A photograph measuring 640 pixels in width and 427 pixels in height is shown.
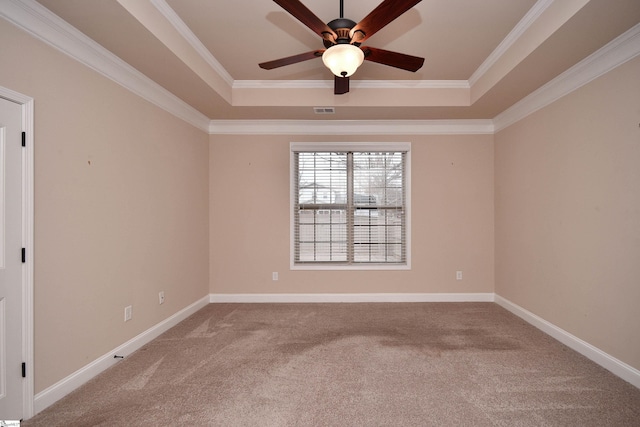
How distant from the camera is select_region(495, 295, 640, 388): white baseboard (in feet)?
7.36

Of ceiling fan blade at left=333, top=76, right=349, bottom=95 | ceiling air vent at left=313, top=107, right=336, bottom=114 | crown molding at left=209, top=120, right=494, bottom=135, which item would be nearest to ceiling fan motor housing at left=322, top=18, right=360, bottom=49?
ceiling fan blade at left=333, top=76, right=349, bottom=95

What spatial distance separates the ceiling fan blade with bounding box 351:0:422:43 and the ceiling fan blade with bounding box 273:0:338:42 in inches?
6.3

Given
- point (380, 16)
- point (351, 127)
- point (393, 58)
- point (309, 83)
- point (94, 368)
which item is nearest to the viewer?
point (380, 16)

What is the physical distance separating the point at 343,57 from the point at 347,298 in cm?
332

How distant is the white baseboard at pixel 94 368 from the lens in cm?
198

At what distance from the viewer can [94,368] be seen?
2.34 m

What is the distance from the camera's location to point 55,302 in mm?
2051

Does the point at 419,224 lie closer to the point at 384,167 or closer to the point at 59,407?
the point at 384,167

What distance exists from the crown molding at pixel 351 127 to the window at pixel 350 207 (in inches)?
12.6

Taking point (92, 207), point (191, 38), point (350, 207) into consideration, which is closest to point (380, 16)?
point (191, 38)

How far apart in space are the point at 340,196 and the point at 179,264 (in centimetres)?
238

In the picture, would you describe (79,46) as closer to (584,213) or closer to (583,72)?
(583,72)

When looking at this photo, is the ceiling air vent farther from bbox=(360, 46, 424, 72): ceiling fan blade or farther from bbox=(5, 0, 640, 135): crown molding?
bbox=(360, 46, 424, 72): ceiling fan blade

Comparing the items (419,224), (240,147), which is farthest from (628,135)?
(240,147)
